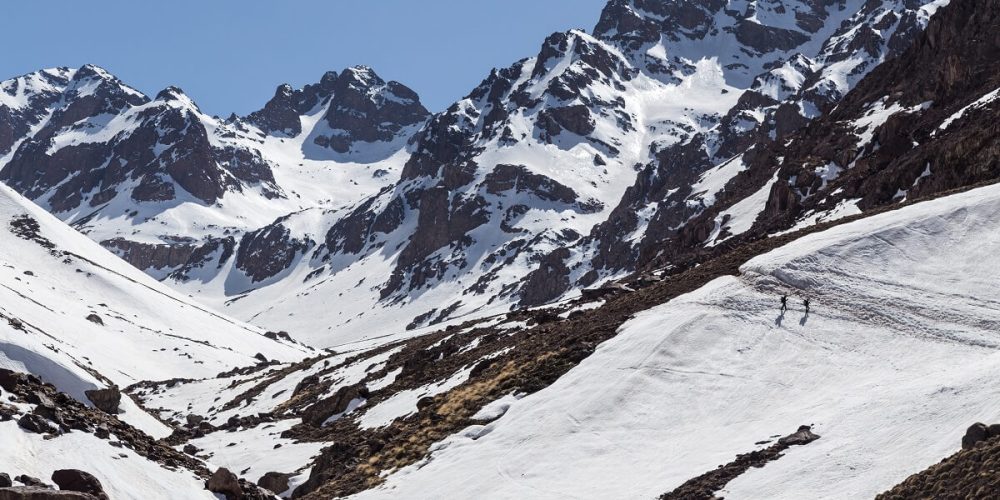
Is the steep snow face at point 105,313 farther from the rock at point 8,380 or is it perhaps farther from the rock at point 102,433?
the rock at point 102,433

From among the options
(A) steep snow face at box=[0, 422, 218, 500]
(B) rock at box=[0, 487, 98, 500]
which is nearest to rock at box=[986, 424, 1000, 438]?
(A) steep snow face at box=[0, 422, 218, 500]

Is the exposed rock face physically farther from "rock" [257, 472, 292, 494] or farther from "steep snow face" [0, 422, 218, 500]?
"steep snow face" [0, 422, 218, 500]

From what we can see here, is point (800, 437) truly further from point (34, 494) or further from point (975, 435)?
point (34, 494)

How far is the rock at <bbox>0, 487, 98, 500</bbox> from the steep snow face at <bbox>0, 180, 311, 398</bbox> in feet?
167

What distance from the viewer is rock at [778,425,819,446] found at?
76.0 ft

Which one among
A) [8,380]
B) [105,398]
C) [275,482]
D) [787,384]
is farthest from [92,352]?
[787,384]

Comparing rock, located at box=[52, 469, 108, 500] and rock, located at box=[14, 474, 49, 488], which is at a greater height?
rock, located at box=[14, 474, 49, 488]

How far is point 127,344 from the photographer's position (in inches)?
3494

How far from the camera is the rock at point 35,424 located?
21219 mm

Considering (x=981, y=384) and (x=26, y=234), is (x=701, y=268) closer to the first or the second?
(x=981, y=384)

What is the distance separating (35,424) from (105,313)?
79.0 meters

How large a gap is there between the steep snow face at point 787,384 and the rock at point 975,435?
1.10m

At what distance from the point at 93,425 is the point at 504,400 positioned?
44.2 ft

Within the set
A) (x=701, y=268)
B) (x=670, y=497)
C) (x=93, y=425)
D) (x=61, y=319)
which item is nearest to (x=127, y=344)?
(x=61, y=319)
